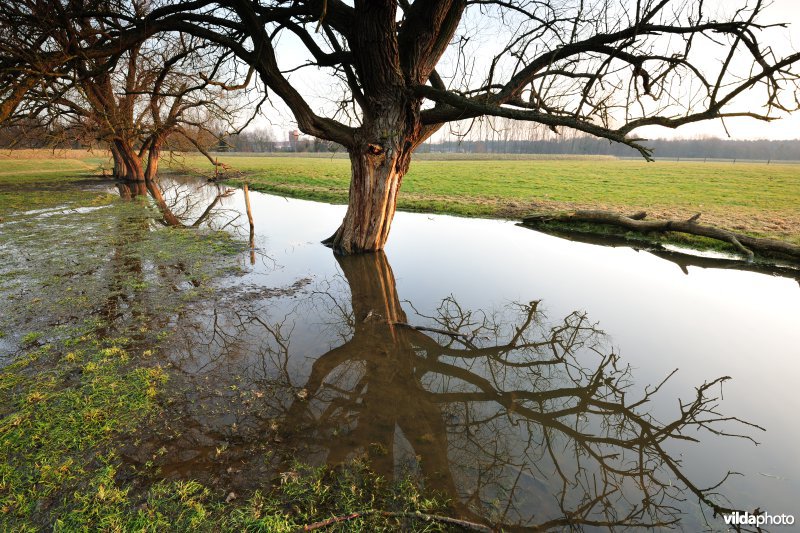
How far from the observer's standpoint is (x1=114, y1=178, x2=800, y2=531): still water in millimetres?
2811

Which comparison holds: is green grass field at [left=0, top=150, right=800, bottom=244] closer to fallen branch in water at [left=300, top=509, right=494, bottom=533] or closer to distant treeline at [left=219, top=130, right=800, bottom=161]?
fallen branch in water at [left=300, top=509, right=494, bottom=533]

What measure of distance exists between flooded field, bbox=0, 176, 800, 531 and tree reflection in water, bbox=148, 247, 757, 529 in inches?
0.7

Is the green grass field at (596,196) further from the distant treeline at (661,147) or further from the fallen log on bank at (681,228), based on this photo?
the distant treeline at (661,147)

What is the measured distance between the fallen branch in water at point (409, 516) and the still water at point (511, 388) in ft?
0.36

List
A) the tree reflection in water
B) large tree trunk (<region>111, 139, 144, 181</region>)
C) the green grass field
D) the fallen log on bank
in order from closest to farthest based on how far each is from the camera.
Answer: the tree reflection in water, the fallen log on bank, the green grass field, large tree trunk (<region>111, 139, 144, 181</region>)

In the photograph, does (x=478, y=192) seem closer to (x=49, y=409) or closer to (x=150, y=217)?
(x=150, y=217)

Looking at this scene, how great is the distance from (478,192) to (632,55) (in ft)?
45.6

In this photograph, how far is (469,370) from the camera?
4414mm

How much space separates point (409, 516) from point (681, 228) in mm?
11591

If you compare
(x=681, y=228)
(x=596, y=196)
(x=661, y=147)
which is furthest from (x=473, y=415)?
(x=661, y=147)

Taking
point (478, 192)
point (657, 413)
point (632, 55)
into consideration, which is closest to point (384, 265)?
point (657, 413)

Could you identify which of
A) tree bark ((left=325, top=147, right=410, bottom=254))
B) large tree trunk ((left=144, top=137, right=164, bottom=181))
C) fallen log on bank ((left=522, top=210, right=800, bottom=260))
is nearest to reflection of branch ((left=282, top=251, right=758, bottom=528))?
tree bark ((left=325, top=147, right=410, bottom=254))

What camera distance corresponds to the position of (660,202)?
17.4 metres

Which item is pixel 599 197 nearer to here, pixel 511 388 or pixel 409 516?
pixel 511 388
